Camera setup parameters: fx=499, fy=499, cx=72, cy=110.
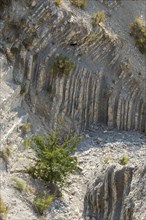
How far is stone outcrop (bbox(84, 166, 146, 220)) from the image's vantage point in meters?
17.1

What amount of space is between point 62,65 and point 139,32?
5344 millimetres

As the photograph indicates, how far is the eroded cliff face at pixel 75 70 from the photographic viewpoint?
22.7 meters

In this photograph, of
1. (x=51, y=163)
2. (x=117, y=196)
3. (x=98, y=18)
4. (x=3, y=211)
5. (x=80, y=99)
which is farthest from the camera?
(x=98, y=18)

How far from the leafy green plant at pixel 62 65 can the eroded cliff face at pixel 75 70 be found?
0.20 meters

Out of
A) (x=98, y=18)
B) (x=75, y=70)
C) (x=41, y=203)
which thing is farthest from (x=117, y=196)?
(x=98, y=18)

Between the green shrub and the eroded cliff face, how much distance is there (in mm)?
1143

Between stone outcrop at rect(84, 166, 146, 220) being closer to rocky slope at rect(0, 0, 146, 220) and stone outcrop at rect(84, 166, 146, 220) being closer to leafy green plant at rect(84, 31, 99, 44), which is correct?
rocky slope at rect(0, 0, 146, 220)

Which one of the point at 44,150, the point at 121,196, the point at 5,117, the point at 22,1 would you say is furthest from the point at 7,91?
the point at 121,196

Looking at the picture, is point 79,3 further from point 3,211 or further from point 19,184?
point 3,211

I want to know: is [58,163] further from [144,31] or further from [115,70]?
[144,31]

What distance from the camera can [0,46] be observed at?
21656 millimetres

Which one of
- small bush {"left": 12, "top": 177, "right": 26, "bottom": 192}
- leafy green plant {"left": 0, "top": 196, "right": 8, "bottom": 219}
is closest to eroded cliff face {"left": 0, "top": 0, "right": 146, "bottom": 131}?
small bush {"left": 12, "top": 177, "right": 26, "bottom": 192}

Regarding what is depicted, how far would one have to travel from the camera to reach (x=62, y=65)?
23281mm

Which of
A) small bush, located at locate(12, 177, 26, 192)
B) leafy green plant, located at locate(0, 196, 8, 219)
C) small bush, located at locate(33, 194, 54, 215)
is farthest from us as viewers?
small bush, located at locate(12, 177, 26, 192)
